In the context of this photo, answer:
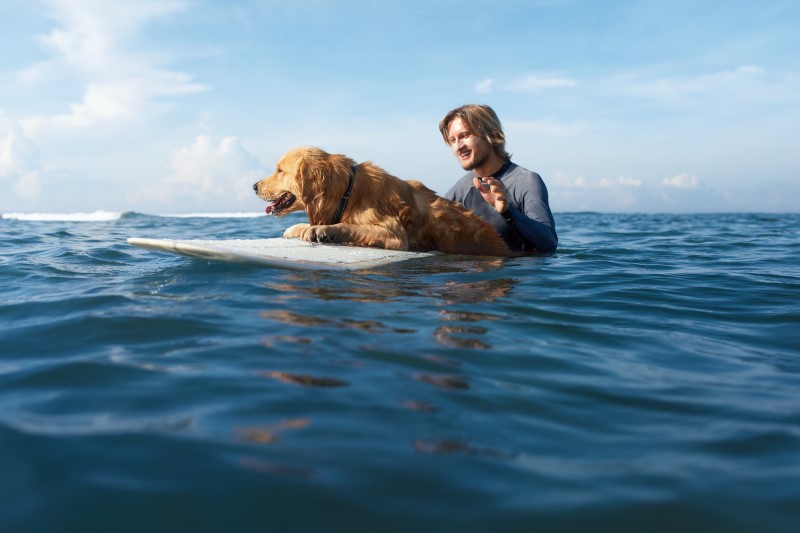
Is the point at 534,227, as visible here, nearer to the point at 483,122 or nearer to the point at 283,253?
the point at 483,122

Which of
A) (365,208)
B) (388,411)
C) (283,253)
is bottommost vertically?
(388,411)

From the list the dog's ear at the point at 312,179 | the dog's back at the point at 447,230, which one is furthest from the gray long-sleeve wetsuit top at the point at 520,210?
the dog's ear at the point at 312,179

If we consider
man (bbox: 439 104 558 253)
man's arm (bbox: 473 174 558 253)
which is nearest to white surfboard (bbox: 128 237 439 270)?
man's arm (bbox: 473 174 558 253)

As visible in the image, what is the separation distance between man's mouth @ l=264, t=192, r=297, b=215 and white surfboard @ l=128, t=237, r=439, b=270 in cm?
59

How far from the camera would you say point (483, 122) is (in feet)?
23.2

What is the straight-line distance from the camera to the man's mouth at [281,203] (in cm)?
633

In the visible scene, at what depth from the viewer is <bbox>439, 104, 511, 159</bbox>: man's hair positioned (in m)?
7.08

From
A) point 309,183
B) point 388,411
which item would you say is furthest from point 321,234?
point 388,411

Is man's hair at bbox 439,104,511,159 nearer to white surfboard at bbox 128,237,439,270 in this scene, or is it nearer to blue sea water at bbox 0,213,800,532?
white surfboard at bbox 128,237,439,270

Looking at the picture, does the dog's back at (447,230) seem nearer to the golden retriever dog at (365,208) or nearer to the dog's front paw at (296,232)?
the golden retriever dog at (365,208)

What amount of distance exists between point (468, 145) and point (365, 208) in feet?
5.67

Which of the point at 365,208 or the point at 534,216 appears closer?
the point at 365,208

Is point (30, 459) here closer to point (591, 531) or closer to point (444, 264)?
point (591, 531)

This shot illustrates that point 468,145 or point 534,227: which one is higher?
point 468,145
